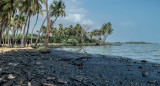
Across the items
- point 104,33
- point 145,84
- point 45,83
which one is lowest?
point 145,84

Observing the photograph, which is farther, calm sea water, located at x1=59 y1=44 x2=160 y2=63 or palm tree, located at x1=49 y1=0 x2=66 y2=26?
palm tree, located at x1=49 y1=0 x2=66 y2=26

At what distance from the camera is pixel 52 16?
4584cm

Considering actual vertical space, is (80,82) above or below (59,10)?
below

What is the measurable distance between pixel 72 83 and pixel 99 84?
1.22 m

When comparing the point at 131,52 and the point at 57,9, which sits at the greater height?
the point at 57,9

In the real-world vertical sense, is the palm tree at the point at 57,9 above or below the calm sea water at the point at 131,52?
above

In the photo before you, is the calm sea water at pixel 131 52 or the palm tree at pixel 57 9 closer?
the calm sea water at pixel 131 52

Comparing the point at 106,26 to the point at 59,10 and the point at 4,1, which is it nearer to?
the point at 59,10

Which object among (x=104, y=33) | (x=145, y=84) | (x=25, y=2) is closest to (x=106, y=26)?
(x=104, y=33)

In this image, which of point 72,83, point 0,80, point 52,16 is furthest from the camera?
point 52,16

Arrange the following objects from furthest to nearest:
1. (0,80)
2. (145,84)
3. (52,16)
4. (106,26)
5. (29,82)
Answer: (106,26) < (52,16) < (145,84) < (29,82) < (0,80)

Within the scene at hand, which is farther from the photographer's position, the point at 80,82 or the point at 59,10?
the point at 59,10

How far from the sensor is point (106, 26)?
111 metres

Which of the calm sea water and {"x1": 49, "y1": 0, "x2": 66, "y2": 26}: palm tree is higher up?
{"x1": 49, "y1": 0, "x2": 66, "y2": 26}: palm tree
